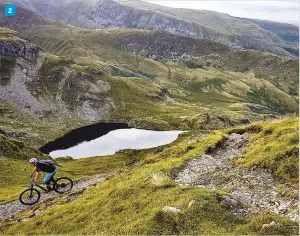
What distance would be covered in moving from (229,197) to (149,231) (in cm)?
603

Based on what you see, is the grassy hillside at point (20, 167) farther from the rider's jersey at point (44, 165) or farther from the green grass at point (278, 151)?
the green grass at point (278, 151)

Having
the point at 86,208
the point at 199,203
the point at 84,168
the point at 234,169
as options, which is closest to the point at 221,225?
the point at 199,203

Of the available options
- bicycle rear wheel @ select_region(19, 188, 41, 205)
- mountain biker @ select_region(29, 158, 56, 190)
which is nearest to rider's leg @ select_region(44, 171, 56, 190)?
mountain biker @ select_region(29, 158, 56, 190)

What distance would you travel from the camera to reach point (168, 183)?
2947cm

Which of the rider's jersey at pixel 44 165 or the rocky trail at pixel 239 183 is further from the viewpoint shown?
the rider's jersey at pixel 44 165

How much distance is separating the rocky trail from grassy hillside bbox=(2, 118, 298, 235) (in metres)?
0.97

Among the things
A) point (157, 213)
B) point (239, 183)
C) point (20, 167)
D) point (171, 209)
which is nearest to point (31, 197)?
point (157, 213)

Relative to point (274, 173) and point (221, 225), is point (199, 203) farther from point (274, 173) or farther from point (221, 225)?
point (274, 173)

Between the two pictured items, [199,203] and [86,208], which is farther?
[86,208]

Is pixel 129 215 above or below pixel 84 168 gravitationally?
above

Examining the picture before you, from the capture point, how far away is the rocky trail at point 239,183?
2345cm

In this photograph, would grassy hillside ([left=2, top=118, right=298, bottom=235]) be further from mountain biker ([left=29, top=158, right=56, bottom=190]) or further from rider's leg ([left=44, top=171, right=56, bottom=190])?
mountain biker ([left=29, top=158, right=56, bottom=190])

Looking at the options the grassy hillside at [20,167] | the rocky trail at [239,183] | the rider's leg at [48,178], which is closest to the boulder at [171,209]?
the rocky trail at [239,183]

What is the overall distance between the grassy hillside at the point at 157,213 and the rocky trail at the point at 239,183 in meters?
0.97
